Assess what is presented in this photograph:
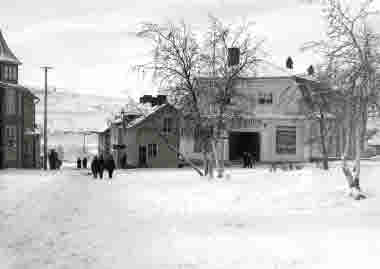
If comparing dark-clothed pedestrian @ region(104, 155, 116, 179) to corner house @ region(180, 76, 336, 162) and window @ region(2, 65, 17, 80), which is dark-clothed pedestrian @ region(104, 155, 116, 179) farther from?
window @ region(2, 65, 17, 80)

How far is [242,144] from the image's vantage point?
51.6 metres

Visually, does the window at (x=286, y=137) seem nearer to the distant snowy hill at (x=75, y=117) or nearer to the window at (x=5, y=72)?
the window at (x=5, y=72)

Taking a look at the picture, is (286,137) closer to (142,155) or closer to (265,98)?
(265,98)

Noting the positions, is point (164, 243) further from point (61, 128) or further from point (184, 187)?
point (61, 128)

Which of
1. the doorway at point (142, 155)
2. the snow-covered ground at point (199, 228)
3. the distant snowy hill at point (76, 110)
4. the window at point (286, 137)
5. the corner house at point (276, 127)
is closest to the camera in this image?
the snow-covered ground at point (199, 228)

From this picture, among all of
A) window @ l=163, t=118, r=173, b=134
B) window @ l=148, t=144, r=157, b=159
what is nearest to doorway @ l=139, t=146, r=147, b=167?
window @ l=148, t=144, r=157, b=159

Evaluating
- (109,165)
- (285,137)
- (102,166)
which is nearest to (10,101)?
(102,166)

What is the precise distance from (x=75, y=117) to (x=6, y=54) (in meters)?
94.9

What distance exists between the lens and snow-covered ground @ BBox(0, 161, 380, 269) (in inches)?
336

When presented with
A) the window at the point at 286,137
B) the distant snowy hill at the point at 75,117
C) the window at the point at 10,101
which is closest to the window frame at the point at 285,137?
the window at the point at 286,137

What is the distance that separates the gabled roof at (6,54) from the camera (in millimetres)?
46094

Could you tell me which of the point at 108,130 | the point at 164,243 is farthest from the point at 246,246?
the point at 108,130

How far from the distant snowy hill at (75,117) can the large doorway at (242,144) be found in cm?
4433

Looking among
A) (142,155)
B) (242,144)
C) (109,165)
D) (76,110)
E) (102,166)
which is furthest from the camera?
(76,110)
